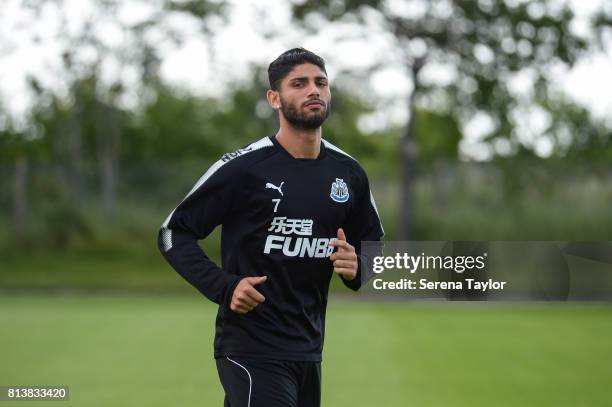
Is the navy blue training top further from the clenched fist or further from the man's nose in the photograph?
the man's nose

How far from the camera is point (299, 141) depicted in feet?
14.8

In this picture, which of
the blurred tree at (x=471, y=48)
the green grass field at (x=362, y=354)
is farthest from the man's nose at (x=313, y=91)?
the blurred tree at (x=471, y=48)

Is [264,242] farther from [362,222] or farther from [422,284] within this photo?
[422,284]

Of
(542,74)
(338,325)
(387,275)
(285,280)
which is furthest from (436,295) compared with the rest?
(542,74)

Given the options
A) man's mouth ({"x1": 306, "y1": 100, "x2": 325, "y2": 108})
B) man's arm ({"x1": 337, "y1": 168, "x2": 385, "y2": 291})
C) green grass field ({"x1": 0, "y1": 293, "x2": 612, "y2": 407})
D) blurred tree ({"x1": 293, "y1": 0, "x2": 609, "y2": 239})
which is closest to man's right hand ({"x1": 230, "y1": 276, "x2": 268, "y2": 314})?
man's arm ({"x1": 337, "y1": 168, "x2": 385, "y2": 291})

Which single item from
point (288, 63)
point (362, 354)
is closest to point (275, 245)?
point (288, 63)

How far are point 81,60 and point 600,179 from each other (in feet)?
52.1

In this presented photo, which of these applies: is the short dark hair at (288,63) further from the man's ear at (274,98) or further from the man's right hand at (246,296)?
the man's right hand at (246,296)

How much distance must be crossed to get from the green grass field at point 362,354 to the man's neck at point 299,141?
197 inches

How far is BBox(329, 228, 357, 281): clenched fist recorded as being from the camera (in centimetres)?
438

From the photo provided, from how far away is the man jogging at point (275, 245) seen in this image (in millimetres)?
4336

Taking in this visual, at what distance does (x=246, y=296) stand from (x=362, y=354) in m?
8.64

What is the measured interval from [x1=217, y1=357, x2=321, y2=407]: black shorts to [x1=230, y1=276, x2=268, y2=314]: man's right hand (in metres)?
0.29

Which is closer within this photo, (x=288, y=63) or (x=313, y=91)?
(x=313, y=91)
